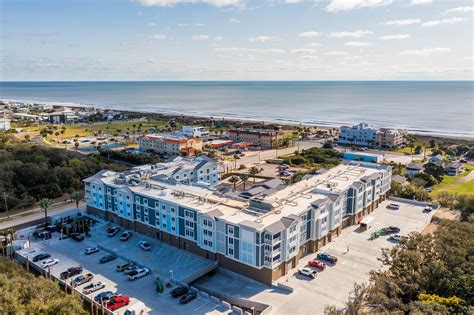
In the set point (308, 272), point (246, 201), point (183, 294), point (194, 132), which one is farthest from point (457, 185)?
point (194, 132)

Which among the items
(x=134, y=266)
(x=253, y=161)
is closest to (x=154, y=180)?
(x=134, y=266)

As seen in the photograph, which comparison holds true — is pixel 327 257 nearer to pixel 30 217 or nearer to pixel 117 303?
pixel 117 303

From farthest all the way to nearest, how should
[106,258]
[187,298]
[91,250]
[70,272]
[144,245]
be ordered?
1. [144,245]
2. [91,250]
3. [106,258]
4. [70,272]
5. [187,298]

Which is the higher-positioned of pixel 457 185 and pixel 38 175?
pixel 38 175

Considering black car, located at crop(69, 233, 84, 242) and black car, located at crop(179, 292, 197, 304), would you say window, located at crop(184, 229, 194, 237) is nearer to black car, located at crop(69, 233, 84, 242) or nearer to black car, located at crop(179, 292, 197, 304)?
black car, located at crop(179, 292, 197, 304)

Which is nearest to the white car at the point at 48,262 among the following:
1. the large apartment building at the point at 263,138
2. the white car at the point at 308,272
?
the white car at the point at 308,272

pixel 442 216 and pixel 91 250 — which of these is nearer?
pixel 91 250

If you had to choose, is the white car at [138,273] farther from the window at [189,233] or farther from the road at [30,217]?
the road at [30,217]
